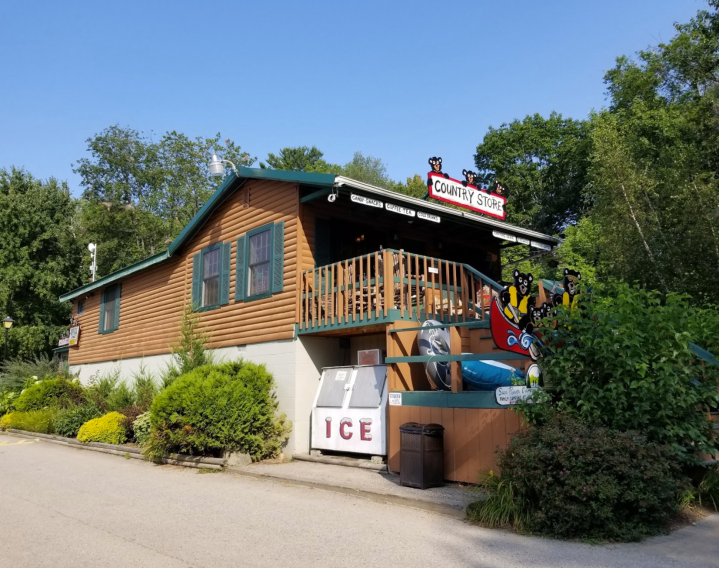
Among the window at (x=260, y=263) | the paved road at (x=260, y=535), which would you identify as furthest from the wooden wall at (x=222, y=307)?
the paved road at (x=260, y=535)

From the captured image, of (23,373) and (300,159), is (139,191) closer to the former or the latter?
(300,159)

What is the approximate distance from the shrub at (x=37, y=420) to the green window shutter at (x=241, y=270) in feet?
26.6

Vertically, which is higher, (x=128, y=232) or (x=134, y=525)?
(x=128, y=232)

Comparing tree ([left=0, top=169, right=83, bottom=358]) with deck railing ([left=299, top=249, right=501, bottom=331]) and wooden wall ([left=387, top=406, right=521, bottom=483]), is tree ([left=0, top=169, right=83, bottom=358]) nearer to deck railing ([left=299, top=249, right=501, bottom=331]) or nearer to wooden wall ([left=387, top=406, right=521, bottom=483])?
deck railing ([left=299, top=249, right=501, bottom=331])

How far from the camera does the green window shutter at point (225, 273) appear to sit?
1451cm

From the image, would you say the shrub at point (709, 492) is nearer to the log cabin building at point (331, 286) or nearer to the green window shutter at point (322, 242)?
the log cabin building at point (331, 286)

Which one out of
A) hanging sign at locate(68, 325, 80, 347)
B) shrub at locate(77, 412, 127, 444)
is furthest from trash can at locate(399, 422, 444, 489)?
hanging sign at locate(68, 325, 80, 347)

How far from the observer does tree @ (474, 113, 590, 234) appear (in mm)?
37000

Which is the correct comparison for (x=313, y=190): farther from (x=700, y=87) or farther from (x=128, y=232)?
(x=128, y=232)

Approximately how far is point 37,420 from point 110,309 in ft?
14.7

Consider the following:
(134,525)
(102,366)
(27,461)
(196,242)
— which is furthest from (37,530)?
(102,366)

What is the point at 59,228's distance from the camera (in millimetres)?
33406

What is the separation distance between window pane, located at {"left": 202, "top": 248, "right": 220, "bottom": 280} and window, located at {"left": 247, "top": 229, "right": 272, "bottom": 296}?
Result: 5.30ft

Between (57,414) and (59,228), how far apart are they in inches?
750
